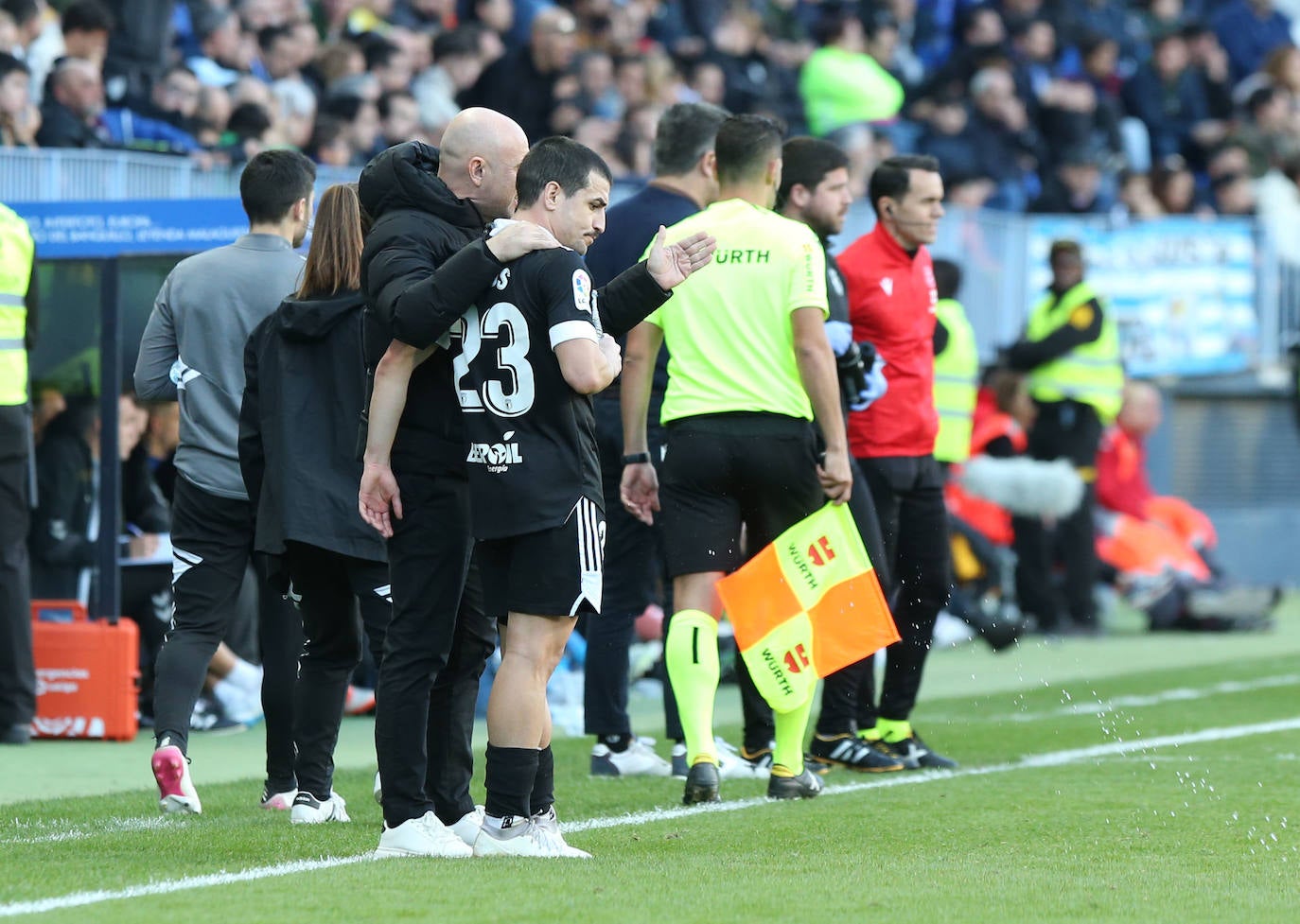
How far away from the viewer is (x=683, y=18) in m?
18.6

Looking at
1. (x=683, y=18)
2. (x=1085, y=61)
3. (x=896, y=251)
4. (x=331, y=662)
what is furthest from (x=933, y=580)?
(x=1085, y=61)

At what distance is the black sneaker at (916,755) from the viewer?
811 centimetres

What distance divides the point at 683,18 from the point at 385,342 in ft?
43.7

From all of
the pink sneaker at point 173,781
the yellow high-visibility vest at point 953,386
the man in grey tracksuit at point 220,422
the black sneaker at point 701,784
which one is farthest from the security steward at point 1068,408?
the pink sneaker at point 173,781

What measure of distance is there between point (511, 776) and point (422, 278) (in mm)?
1231

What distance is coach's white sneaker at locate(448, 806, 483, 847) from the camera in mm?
5965

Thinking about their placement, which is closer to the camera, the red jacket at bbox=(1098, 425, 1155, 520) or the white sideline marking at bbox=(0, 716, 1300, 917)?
the white sideline marking at bbox=(0, 716, 1300, 917)

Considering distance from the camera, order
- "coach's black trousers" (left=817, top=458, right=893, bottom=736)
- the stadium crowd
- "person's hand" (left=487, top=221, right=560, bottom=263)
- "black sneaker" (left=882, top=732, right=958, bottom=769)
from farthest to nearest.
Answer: the stadium crowd, "black sneaker" (left=882, top=732, right=958, bottom=769), "coach's black trousers" (left=817, top=458, right=893, bottom=736), "person's hand" (left=487, top=221, right=560, bottom=263)

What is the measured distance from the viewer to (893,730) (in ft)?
27.0

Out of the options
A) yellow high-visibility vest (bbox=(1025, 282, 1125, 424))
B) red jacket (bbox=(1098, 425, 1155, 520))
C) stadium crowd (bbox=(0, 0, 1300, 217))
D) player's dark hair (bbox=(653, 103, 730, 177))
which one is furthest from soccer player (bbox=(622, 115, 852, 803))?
red jacket (bbox=(1098, 425, 1155, 520))

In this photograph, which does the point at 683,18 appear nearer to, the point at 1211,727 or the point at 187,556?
the point at 1211,727

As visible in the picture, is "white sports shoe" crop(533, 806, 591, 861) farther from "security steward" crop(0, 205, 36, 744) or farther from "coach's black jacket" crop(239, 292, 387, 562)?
"security steward" crop(0, 205, 36, 744)

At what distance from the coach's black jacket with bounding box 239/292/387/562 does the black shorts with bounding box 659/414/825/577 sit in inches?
43.7

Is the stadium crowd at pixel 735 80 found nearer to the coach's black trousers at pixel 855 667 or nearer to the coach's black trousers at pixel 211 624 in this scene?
the coach's black trousers at pixel 211 624
